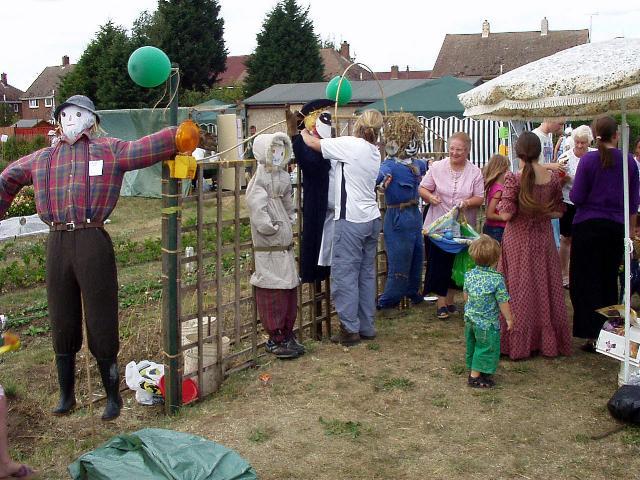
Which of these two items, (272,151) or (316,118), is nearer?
(272,151)

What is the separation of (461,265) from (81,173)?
3.47 meters

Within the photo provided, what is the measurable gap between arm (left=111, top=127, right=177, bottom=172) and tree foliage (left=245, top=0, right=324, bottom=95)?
32375 mm

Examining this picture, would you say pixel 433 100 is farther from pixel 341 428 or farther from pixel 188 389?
pixel 341 428

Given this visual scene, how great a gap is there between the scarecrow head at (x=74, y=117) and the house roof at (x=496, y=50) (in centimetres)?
4180

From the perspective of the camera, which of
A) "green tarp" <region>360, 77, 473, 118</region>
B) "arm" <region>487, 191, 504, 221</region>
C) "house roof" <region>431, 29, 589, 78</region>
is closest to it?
"arm" <region>487, 191, 504, 221</region>

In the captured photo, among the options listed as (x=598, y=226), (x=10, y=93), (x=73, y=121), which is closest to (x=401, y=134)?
(x=598, y=226)

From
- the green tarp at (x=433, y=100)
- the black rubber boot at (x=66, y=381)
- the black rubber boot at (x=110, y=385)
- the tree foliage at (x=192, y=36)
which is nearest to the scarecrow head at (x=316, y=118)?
the black rubber boot at (x=110, y=385)

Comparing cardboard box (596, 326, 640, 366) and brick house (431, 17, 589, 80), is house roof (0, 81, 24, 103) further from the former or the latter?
cardboard box (596, 326, 640, 366)

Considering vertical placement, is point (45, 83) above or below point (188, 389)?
above

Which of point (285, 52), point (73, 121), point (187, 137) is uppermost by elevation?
point (285, 52)

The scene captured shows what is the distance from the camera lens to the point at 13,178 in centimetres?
428

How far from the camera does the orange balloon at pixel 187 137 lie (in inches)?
166

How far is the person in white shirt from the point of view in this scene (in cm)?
536

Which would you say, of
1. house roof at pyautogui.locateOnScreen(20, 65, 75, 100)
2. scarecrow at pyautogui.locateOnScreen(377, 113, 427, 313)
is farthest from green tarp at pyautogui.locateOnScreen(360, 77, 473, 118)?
house roof at pyautogui.locateOnScreen(20, 65, 75, 100)
